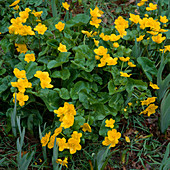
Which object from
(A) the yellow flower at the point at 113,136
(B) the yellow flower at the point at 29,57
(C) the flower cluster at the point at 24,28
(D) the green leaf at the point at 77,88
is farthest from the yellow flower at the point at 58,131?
(C) the flower cluster at the point at 24,28

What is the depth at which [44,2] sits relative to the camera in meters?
2.88

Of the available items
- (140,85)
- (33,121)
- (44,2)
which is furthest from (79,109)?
(44,2)

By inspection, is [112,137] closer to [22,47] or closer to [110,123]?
[110,123]

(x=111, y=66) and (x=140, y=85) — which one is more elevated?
(x=111, y=66)

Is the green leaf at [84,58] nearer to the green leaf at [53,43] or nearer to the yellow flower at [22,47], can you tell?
the green leaf at [53,43]

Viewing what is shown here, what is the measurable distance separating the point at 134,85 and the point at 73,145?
806mm

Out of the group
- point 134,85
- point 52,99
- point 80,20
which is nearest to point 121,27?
point 80,20

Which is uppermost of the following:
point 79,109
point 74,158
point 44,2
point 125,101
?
point 44,2

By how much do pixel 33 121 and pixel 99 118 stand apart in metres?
0.61

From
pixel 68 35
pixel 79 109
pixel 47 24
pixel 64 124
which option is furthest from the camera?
pixel 47 24

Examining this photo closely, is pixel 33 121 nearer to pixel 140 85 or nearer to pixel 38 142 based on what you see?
pixel 38 142

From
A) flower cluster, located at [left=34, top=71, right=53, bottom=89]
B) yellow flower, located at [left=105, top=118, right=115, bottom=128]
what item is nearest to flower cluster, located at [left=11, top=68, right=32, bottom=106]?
flower cluster, located at [left=34, top=71, right=53, bottom=89]

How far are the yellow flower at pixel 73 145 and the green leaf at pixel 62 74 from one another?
555mm

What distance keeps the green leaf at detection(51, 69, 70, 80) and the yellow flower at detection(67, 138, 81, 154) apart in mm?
555
